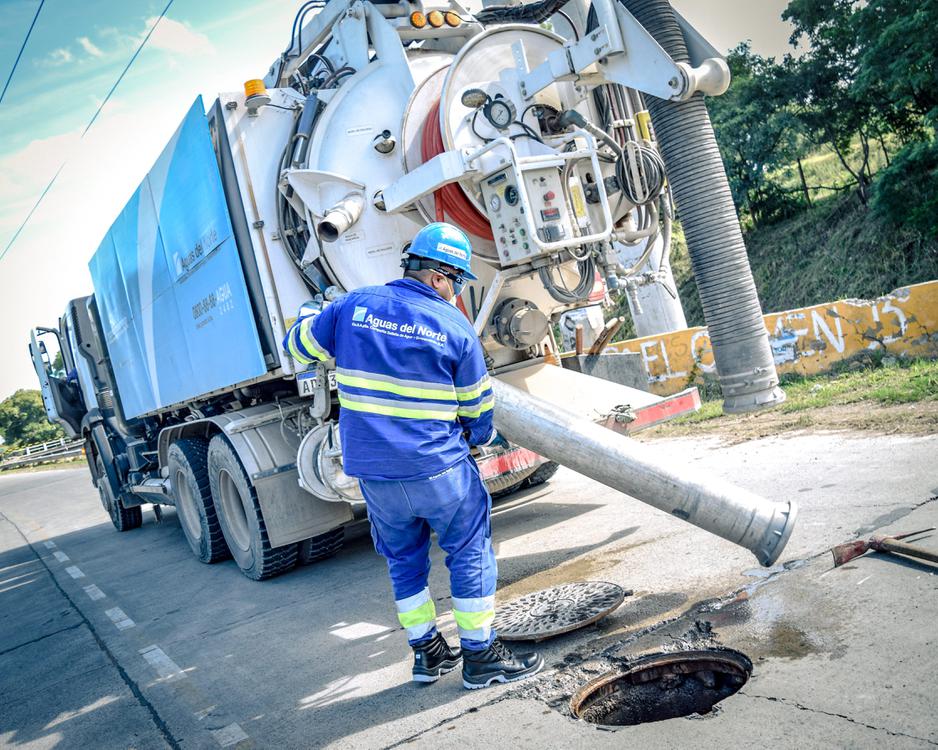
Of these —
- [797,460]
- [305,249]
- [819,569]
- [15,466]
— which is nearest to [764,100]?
[797,460]

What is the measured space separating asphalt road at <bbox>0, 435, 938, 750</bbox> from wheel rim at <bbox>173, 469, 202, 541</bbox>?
44 cm

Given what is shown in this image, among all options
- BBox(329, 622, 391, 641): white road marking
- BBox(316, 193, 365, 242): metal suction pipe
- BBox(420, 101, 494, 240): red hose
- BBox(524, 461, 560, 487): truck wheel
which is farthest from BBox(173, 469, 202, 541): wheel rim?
BBox(420, 101, 494, 240): red hose

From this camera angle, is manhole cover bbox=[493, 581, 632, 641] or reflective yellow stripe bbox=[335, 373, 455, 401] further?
manhole cover bbox=[493, 581, 632, 641]

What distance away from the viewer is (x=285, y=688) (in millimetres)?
4031

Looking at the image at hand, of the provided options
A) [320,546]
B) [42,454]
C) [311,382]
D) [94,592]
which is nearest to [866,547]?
[311,382]

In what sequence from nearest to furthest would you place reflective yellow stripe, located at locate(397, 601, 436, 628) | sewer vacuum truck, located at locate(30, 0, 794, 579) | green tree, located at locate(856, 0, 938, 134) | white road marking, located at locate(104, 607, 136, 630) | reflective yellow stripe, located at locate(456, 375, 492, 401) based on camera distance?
1. reflective yellow stripe, located at locate(456, 375, 492, 401)
2. reflective yellow stripe, located at locate(397, 601, 436, 628)
3. sewer vacuum truck, located at locate(30, 0, 794, 579)
4. white road marking, located at locate(104, 607, 136, 630)
5. green tree, located at locate(856, 0, 938, 134)

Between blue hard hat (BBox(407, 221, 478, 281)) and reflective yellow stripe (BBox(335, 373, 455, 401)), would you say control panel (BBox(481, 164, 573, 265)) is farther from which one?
reflective yellow stripe (BBox(335, 373, 455, 401))

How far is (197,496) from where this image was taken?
7.07m

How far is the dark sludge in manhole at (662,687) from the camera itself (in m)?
3.13

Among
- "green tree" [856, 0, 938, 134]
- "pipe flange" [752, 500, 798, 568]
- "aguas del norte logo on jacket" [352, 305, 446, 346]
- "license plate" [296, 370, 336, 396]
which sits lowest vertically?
"pipe flange" [752, 500, 798, 568]

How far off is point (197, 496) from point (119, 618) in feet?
3.76

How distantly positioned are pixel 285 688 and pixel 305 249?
272cm

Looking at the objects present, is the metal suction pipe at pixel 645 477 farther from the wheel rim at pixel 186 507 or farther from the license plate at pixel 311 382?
the wheel rim at pixel 186 507

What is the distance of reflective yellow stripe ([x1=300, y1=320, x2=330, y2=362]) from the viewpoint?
3740 mm
